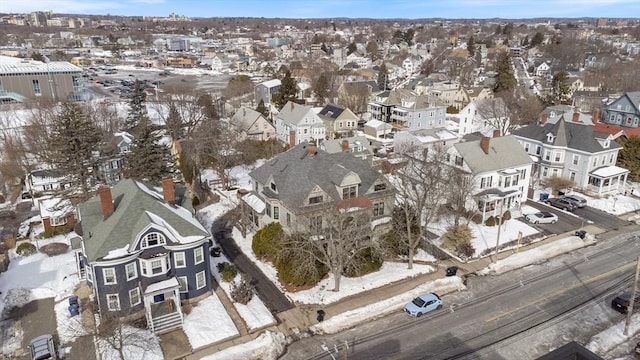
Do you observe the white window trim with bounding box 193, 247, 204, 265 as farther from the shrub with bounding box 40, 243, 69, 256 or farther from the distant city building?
the distant city building

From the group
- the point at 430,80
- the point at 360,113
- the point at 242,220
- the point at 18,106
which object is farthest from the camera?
the point at 430,80

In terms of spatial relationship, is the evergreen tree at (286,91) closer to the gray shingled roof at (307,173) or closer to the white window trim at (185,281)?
the gray shingled roof at (307,173)

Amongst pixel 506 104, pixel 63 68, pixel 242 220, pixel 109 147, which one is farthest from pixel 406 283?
pixel 63 68

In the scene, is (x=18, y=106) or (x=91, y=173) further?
(x=18, y=106)

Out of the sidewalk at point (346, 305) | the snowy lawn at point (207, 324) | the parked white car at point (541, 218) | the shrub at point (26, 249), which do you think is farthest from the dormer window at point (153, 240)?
the parked white car at point (541, 218)

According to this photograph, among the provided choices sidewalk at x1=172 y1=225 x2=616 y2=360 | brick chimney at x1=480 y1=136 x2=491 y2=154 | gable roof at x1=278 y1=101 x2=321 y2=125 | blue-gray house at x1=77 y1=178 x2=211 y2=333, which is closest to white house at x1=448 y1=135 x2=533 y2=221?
brick chimney at x1=480 y1=136 x2=491 y2=154

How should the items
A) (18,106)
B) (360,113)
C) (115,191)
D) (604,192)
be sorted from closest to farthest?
(115,191), (604,192), (18,106), (360,113)

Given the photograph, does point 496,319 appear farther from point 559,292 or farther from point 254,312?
point 254,312

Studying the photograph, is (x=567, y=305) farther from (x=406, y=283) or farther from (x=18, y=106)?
(x=18, y=106)
